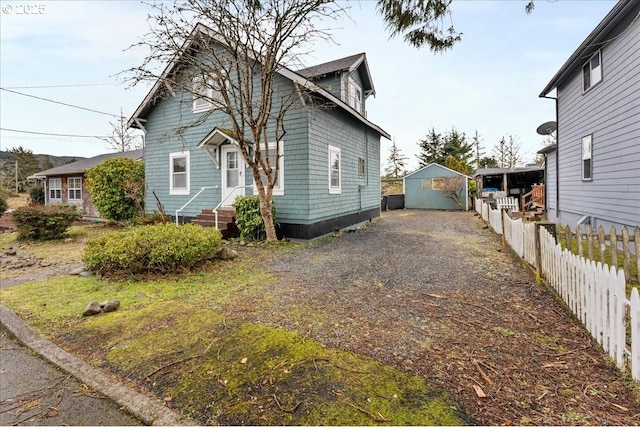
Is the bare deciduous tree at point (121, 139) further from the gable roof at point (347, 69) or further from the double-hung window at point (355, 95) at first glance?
the double-hung window at point (355, 95)

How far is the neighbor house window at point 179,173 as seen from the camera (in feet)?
37.9

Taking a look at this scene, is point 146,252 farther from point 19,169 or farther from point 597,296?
point 19,169

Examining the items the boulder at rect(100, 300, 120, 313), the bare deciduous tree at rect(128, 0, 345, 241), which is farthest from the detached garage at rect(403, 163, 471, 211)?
the boulder at rect(100, 300, 120, 313)

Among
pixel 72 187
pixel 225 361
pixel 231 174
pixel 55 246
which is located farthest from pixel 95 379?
pixel 72 187

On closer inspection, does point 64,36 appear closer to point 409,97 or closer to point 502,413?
point 502,413

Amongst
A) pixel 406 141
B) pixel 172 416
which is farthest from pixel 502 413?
pixel 406 141

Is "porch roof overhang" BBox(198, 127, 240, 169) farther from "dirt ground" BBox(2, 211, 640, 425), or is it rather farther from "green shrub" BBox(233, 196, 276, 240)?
"dirt ground" BBox(2, 211, 640, 425)

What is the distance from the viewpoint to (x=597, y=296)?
2811 millimetres

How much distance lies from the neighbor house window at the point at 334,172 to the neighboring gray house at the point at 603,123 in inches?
275

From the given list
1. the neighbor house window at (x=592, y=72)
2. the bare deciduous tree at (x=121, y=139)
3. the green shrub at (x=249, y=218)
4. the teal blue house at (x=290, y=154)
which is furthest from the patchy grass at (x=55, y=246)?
the bare deciduous tree at (x=121, y=139)

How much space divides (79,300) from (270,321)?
307cm

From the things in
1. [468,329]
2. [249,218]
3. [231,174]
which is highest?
[231,174]

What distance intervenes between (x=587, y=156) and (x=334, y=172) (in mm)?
7675

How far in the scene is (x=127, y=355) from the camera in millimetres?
2959
